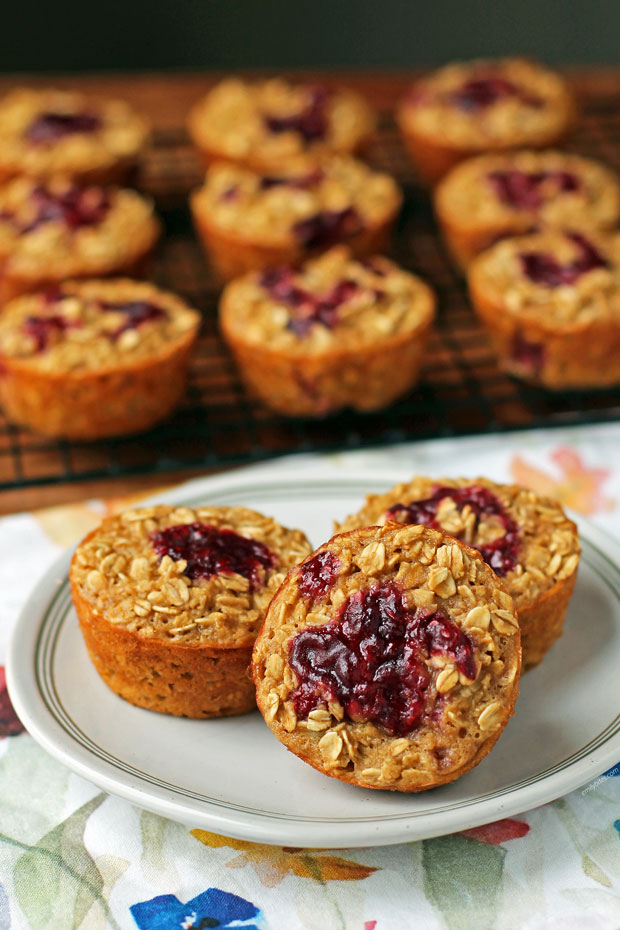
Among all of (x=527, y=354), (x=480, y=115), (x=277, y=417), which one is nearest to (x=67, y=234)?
(x=277, y=417)

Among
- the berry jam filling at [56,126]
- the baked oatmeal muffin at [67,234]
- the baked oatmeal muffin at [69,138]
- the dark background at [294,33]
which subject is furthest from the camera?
the dark background at [294,33]

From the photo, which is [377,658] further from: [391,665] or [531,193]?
[531,193]

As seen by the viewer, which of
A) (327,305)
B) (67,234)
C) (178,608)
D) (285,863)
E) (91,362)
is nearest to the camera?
(285,863)

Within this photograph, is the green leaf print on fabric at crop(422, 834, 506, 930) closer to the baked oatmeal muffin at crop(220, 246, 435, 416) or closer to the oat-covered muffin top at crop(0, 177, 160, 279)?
the baked oatmeal muffin at crop(220, 246, 435, 416)

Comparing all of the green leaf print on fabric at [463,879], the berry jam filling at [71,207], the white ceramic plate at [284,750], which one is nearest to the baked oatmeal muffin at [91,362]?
the berry jam filling at [71,207]

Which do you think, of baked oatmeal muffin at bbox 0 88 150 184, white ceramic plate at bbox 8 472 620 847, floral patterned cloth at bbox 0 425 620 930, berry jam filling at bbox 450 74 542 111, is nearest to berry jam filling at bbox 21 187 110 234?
baked oatmeal muffin at bbox 0 88 150 184

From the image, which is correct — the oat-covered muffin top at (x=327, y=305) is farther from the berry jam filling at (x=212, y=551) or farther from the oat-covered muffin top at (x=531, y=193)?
the berry jam filling at (x=212, y=551)
